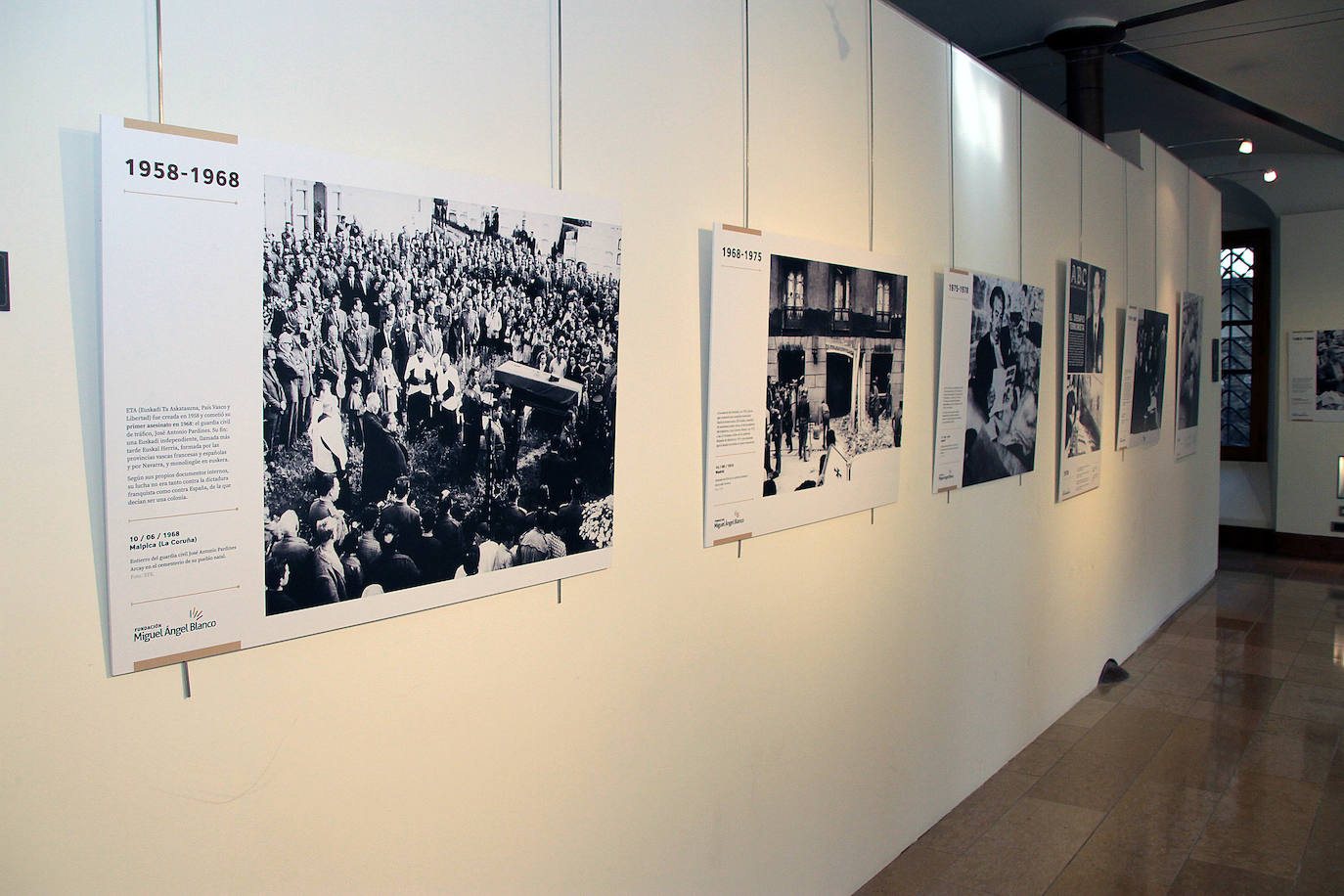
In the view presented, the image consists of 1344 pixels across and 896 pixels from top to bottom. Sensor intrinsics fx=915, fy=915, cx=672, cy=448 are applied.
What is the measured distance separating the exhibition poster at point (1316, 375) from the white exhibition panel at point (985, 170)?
896 cm

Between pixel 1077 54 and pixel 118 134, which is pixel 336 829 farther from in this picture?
pixel 1077 54

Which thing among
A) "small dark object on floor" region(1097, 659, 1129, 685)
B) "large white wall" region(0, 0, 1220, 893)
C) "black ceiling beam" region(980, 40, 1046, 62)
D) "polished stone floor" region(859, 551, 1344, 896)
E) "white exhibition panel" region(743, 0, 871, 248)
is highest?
"black ceiling beam" region(980, 40, 1046, 62)

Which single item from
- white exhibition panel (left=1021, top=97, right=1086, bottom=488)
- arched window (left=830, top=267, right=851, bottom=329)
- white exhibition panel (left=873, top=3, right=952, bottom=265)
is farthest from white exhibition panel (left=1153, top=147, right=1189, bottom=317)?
arched window (left=830, top=267, right=851, bottom=329)

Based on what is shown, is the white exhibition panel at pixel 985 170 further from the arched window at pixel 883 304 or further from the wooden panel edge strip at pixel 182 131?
the wooden panel edge strip at pixel 182 131

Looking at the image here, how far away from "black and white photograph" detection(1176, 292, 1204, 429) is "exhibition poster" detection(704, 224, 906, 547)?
6145 millimetres

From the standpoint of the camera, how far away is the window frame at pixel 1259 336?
12945 mm

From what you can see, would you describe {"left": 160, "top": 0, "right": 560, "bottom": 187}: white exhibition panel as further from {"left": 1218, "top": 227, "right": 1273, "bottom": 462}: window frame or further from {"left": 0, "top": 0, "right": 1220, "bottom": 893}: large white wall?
{"left": 1218, "top": 227, "right": 1273, "bottom": 462}: window frame

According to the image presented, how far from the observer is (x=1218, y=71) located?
29.0 ft

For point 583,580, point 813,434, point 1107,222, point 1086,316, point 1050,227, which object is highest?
point 1107,222

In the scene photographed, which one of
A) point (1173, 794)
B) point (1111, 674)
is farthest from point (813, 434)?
point (1111, 674)

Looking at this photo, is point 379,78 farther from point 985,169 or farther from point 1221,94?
point 1221,94

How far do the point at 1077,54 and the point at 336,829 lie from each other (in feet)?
28.2

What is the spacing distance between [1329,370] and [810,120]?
11.5 m

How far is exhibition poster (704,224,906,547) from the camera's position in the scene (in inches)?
124
